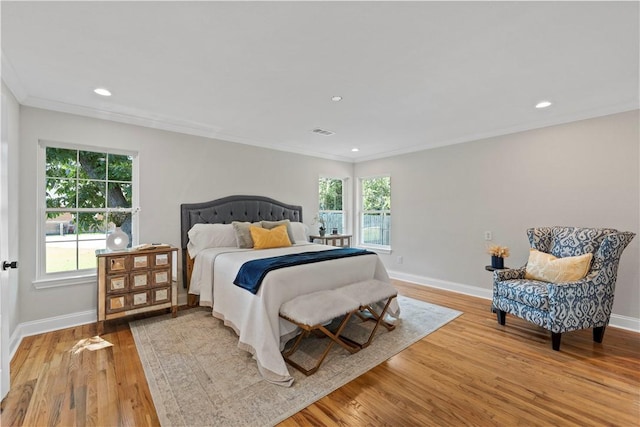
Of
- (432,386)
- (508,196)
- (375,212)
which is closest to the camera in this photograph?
(432,386)

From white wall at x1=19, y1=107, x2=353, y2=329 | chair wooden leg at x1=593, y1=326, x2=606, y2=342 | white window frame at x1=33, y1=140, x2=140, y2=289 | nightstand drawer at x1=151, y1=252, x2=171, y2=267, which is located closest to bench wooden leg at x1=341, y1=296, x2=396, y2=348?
chair wooden leg at x1=593, y1=326, x2=606, y2=342

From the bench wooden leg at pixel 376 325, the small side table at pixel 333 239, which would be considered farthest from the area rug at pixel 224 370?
the small side table at pixel 333 239

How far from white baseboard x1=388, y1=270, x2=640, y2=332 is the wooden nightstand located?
375cm

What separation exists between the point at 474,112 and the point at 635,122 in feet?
5.22

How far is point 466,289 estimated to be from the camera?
171 inches

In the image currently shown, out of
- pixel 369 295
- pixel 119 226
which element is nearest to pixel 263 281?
pixel 369 295

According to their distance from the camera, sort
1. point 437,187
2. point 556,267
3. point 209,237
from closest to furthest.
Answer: point 556,267 < point 209,237 < point 437,187

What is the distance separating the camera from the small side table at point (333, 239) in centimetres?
518

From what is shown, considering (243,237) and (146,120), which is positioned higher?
(146,120)

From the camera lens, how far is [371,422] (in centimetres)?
172

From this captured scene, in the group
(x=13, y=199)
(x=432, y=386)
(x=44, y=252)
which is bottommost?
(x=432, y=386)

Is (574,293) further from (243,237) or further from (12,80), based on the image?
(12,80)

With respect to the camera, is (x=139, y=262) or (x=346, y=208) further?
(x=346, y=208)

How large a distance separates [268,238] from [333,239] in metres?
1.80
